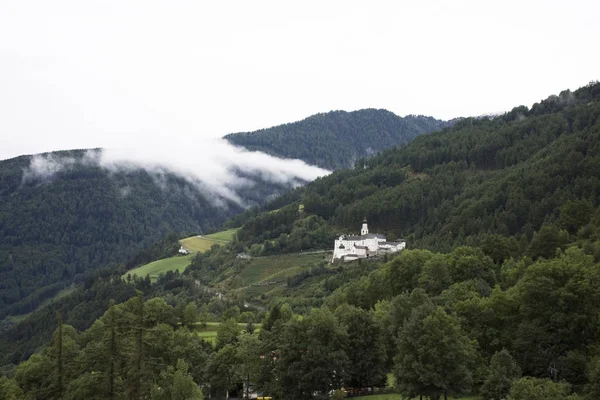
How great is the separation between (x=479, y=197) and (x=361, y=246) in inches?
1129

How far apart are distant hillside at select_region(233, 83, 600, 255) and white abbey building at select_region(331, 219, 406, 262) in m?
6.51

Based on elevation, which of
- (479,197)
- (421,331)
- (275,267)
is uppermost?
(421,331)

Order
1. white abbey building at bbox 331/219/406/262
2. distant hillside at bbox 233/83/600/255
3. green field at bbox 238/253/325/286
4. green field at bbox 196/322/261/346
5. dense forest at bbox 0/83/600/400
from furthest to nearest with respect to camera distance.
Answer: green field at bbox 238/253/325/286 < white abbey building at bbox 331/219/406/262 < distant hillside at bbox 233/83/600/255 < green field at bbox 196/322/261/346 < dense forest at bbox 0/83/600/400

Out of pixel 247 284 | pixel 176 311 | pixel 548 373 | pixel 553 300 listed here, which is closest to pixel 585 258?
pixel 553 300

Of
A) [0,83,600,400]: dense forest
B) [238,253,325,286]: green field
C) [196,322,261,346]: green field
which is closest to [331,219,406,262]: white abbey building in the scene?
[238,253,325,286]: green field

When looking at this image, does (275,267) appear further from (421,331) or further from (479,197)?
(421,331)

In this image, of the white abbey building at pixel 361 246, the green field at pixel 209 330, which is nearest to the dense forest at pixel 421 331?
the green field at pixel 209 330

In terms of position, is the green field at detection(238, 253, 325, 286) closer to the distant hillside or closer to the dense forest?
the distant hillside

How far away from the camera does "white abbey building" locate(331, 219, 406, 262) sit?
484 ft

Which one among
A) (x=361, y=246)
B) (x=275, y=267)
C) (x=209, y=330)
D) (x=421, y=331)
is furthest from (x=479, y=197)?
(x=421, y=331)

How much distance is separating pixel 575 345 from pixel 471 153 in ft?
493

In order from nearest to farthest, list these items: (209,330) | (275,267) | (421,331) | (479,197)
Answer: (421,331), (209,330), (479,197), (275,267)

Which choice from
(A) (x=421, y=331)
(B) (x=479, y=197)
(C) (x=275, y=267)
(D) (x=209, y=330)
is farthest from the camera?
(C) (x=275, y=267)

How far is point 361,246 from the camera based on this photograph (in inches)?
5910
